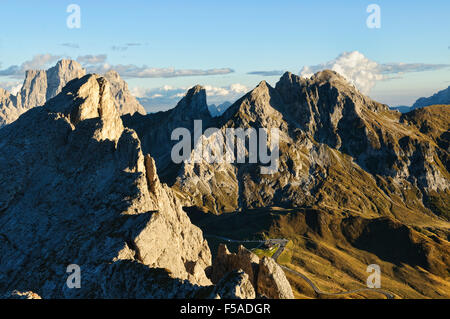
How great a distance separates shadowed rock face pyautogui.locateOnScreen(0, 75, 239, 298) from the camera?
68.5 m

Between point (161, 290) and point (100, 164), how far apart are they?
190ft

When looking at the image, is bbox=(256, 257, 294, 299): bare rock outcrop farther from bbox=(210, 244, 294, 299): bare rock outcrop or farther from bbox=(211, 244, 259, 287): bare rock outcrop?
bbox=(211, 244, 259, 287): bare rock outcrop

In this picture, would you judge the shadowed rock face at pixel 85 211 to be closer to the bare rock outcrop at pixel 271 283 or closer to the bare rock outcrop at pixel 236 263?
the bare rock outcrop at pixel 236 263

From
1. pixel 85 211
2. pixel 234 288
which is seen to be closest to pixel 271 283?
pixel 234 288

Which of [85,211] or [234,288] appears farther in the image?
[85,211]

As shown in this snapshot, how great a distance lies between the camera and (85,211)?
9050 cm

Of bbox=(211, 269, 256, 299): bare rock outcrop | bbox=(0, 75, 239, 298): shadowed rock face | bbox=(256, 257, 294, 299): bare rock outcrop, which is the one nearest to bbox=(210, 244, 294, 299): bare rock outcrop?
bbox=(256, 257, 294, 299): bare rock outcrop

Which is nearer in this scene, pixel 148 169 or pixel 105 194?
pixel 105 194

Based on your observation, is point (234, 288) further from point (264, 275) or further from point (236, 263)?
point (236, 263)

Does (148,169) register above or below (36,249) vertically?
above

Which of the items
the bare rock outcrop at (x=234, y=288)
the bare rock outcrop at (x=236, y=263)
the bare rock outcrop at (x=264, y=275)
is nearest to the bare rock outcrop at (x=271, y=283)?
the bare rock outcrop at (x=264, y=275)
